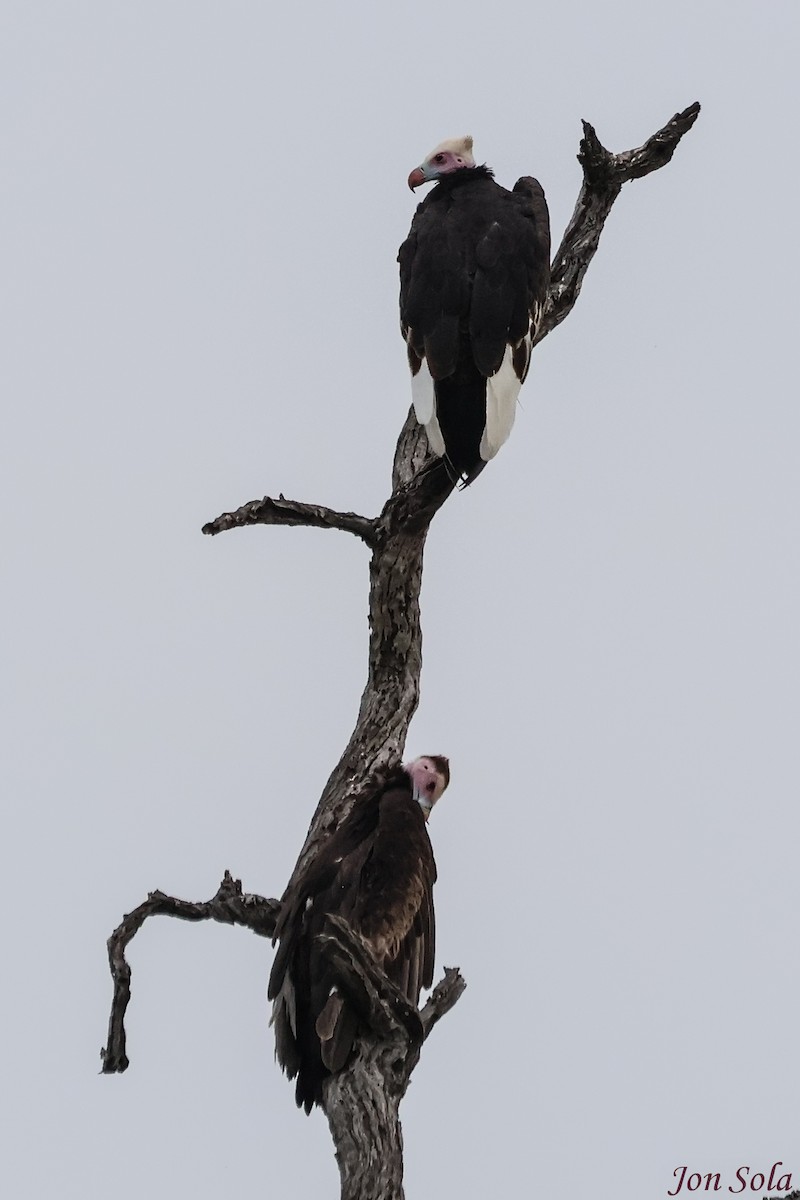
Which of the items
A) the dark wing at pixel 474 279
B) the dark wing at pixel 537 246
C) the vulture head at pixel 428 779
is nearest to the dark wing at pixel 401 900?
the vulture head at pixel 428 779

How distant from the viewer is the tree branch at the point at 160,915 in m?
7.64

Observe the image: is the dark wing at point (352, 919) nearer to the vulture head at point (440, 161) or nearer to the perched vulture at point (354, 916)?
the perched vulture at point (354, 916)

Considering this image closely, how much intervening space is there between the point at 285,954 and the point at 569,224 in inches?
157

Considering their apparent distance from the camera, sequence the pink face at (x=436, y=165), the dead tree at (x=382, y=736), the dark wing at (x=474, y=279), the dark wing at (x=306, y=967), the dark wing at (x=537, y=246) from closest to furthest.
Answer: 1. the dead tree at (x=382, y=736)
2. the dark wing at (x=306, y=967)
3. the dark wing at (x=474, y=279)
4. the dark wing at (x=537, y=246)
5. the pink face at (x=436, y=165)

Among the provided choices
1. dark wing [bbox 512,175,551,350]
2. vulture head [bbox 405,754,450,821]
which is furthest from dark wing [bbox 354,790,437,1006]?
dark wing [bbox 512,175,551,350]

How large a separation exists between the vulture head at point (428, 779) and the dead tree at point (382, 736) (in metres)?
0.15

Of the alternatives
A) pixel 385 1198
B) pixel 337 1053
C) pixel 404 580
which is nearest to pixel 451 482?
pixel 404 580

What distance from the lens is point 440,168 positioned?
32.4 feet

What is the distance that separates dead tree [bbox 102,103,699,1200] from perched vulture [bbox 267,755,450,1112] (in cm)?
26

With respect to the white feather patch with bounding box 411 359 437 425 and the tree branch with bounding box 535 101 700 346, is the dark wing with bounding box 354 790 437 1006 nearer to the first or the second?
the white feather patch with bounding box 411 359 437 425

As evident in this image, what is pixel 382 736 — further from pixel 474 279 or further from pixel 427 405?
pixel 474 279

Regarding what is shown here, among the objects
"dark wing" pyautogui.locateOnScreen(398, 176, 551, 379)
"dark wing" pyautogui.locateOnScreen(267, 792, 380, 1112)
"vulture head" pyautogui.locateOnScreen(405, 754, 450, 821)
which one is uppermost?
"dark wing" pyautogui.locateOnScreen(398, 176, 551, 379)

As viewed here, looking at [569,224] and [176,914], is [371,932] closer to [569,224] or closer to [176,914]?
[176,914]

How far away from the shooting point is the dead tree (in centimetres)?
673
